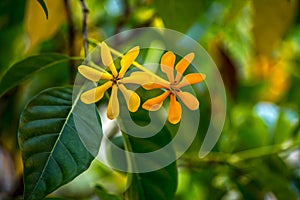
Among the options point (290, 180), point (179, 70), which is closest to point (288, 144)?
point (290, 180)

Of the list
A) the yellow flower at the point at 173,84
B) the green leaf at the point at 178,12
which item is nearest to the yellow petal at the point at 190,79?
the yellow flower at the point at 173,84

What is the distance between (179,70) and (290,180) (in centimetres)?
39

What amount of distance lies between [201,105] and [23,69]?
0.80 ft

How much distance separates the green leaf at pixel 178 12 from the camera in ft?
1.45

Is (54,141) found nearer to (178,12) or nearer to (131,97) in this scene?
(131,97)

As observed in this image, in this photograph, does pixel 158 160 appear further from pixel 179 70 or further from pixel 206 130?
pixel 206 130

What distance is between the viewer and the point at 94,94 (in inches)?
11.0

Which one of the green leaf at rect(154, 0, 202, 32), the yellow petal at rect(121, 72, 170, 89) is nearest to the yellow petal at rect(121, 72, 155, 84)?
the yellow petal at rect(121, 72, 170, 89)

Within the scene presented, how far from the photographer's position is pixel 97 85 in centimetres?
28

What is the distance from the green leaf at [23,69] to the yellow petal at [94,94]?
73 mm

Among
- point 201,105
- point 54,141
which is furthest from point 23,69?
point 201,105

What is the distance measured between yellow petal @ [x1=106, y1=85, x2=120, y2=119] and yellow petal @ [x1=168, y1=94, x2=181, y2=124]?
3 cm

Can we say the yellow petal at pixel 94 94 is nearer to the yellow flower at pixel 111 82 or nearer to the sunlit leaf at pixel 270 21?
the yellow flower at pixel 111 82

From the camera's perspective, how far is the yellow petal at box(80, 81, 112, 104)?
0.90 feet
